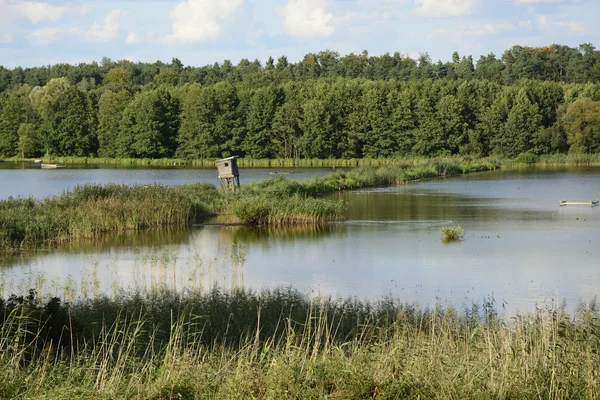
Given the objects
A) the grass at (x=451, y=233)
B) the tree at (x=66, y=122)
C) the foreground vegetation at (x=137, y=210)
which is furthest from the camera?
the tree at (x=66, y=122)

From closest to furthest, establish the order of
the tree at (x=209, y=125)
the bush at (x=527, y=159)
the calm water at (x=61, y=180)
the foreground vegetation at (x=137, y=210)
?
the foreground vegetation at (x=137, y=210) < the calm water at (x=61, y=180) < the bush at (x=527, y=159) < the tree at (x=209, y=125)

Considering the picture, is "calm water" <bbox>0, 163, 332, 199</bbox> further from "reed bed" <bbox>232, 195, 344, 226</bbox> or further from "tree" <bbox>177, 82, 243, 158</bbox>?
"tree" <bbox>177, 82, 243, 158</bbox>

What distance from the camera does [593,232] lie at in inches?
983

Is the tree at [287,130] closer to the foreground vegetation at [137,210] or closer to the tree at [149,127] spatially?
the tree at [149,127]

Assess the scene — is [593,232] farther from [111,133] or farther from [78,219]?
[111,133]

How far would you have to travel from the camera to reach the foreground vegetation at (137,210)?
22.2m

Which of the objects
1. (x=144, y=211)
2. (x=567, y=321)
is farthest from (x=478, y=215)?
(x=567, y=321)

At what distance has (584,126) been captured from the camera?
74812 mm

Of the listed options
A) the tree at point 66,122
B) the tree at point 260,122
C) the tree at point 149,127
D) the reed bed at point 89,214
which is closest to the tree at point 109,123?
the tree at point 149,127

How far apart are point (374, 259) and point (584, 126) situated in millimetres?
61146

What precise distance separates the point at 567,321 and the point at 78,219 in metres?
16.8

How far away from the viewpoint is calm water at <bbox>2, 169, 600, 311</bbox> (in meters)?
15.5

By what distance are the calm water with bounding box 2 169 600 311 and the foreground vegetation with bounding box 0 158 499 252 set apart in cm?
98

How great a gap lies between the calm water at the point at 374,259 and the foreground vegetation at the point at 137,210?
3.22 feet
